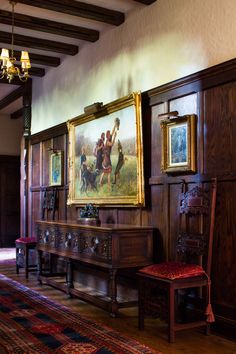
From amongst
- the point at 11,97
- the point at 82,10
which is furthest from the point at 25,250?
the point at 11,97

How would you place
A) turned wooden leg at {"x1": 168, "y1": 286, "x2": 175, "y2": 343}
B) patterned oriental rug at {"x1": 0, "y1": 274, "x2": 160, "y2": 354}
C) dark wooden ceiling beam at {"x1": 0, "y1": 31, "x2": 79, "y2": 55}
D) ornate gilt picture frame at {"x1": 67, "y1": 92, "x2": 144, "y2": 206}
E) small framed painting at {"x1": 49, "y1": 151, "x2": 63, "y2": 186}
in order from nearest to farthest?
patterned oriental rug at {"x1": 0, "y1": 274, "x2": 160, "y2": 354} < turned wooden leg at {"x1": 168, "y1": 286, "x2": 175, "y2": 343} < ornate gilt picture frame at {"x1": 67, "y1": 92, "x2": 144, "y2": 206} < dark wooden ceiling beam at {"x1": 0, "y1": 31, "x2": 79, "y2": 55} < small framed painting at {"x1": 49, "y1": 151, "x2": 63, "y2": 186}

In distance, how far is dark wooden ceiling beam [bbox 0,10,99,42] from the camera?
19.2 feet

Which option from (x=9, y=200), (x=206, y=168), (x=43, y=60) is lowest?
(x=9, y=200)

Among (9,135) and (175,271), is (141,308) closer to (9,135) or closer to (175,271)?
(175,271)

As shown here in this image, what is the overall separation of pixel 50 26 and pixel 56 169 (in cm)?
231

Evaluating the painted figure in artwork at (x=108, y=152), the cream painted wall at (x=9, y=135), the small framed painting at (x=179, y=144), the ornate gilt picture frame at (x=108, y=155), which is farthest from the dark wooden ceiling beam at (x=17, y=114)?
the small framed painting at (x=179, y=144)

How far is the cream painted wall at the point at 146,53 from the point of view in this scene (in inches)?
169

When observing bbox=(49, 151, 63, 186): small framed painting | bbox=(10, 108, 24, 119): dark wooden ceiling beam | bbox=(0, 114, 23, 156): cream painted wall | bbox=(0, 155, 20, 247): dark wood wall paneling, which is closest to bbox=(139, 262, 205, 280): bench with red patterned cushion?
bbox=(49, 151, 63, 186): small framed painting

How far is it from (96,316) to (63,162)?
310 centimetres

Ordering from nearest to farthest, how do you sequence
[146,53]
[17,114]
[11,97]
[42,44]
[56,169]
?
1. [146,53]
2. [42,44]
3. [56,169]
4. [11,97]
5. [17,114]

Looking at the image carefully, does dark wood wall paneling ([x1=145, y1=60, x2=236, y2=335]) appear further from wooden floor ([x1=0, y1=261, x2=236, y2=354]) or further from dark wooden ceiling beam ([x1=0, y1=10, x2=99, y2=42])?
dark wooden ceiling beam ([x1=0, y1=10, x2=99, y2=42])

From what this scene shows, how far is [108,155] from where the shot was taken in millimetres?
5867

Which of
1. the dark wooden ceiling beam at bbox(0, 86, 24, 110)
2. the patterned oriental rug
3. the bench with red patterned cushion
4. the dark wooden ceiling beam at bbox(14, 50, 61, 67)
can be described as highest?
the dark wooden ceiling beam at bbox(14, 50, 61, 67)

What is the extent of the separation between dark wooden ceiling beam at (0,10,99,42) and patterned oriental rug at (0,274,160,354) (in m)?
3.49
